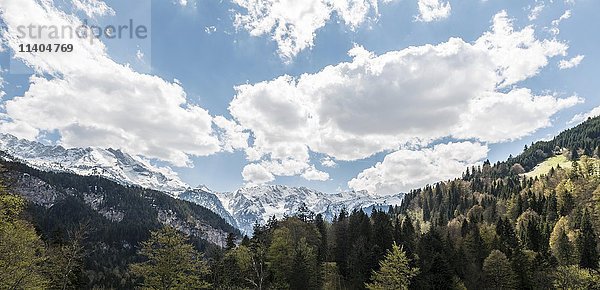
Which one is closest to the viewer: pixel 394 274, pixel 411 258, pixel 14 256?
pixel 14 256

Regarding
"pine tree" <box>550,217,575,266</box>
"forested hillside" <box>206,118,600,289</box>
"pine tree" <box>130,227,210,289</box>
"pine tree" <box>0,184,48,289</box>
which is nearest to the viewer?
"pine tree" <box>0,184,48,289</box>

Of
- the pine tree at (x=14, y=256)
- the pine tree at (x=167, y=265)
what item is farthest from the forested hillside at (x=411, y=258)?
the pine tree at (x=14, y=256)

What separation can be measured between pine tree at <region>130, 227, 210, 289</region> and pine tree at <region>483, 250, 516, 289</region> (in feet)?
229

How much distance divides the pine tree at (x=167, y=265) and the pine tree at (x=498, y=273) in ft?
229

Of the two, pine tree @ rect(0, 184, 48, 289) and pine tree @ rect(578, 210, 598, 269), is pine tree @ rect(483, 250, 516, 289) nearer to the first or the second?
pine tree @ rect(578, 210, 598, 269)

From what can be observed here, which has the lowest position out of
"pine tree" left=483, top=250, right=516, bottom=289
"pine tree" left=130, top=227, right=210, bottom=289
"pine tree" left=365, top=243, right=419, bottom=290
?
"pine tree" left=483, top=250, right=516, bottom=289

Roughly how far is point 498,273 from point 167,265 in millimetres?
74272

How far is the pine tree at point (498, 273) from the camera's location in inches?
3450

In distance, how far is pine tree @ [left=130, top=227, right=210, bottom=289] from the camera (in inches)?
1813

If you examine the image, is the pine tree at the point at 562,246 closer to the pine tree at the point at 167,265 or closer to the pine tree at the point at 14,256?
the pine tree at the point at 167,265

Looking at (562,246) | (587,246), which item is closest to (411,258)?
(587,246)

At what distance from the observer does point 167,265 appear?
46.6 metres

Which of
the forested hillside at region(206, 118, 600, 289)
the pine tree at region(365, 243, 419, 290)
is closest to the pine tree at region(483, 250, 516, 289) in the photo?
the forested hillside at region(206, 118, 600, 289)

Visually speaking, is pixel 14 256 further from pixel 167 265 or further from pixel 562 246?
pixel 562 246
